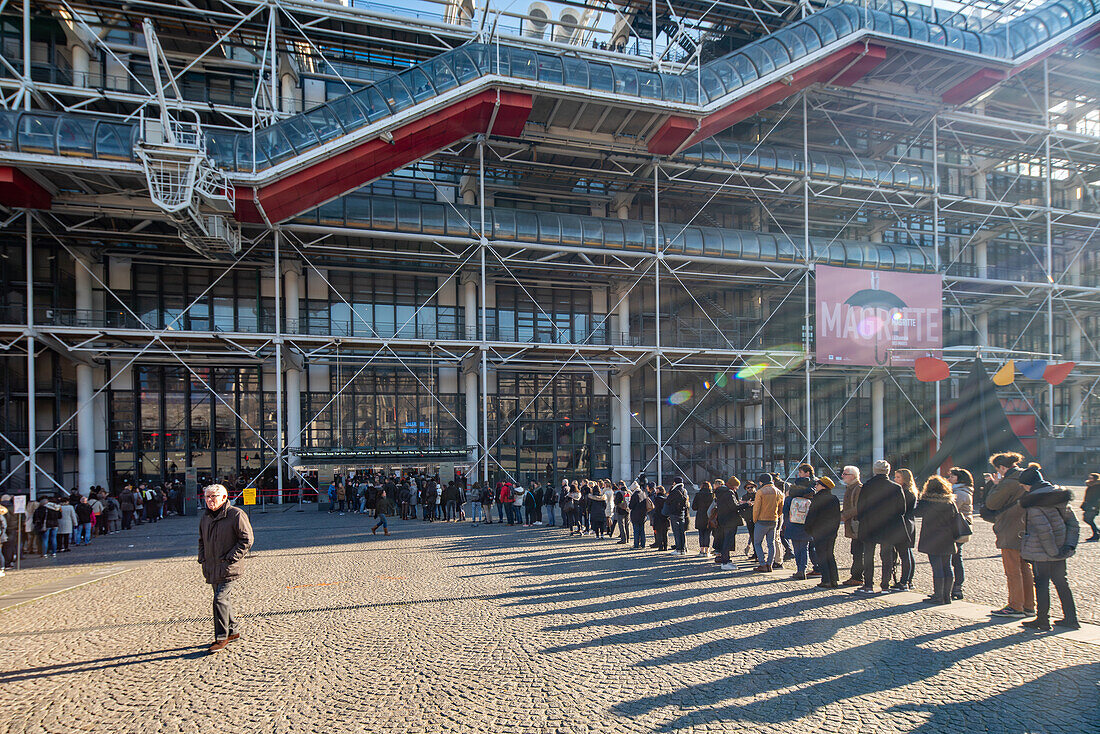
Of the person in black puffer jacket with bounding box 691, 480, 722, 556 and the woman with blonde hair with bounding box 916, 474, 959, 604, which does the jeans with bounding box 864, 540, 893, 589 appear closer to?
the woman with blonde hair with bounding box 916, 474, 959, 604

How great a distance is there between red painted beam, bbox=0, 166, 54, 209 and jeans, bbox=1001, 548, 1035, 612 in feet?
75.4

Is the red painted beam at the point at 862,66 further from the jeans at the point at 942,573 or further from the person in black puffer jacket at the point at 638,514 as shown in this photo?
the jeans at the point at 942,573

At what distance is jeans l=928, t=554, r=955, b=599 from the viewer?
287 inches

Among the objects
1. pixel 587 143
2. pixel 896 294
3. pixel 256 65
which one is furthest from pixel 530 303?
pixel 896 294

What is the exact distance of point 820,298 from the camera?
2509 centimetres

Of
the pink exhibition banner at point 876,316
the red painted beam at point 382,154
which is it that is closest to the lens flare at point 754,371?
the pink exhibition banner at point 876,316

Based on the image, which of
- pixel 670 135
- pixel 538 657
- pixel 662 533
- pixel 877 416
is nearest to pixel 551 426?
pixel 670 135

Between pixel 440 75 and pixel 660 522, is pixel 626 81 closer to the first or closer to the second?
pixel 440 75

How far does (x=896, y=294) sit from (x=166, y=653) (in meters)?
27.5

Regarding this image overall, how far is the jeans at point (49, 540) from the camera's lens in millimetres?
12977

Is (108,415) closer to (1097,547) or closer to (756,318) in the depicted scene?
(756,318)

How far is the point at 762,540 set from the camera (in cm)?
966

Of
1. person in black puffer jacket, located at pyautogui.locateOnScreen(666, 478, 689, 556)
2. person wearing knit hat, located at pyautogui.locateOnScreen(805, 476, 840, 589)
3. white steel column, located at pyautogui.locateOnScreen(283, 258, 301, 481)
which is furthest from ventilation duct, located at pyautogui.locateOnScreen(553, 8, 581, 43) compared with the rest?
person wearing knit hat, located at pyautogui.locateOnScreen(805, 476, 840, 589)

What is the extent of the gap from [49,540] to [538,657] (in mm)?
12603
